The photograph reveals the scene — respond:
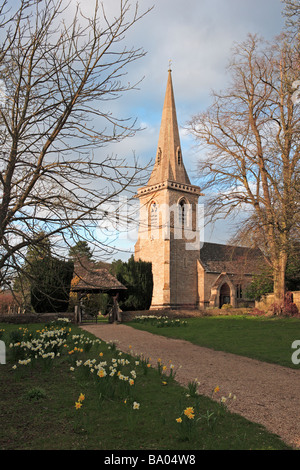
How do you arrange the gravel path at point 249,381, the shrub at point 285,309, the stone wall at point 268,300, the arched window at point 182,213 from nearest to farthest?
the gravel path at point 249,381, the shrub at point 285,309, the stone wall at point 268,300, the arched window at point 182,213

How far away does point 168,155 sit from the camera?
3853 centimetres

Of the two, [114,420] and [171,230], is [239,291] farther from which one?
[114,420]

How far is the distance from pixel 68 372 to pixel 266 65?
1858 centimetres

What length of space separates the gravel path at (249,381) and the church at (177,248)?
25121mm

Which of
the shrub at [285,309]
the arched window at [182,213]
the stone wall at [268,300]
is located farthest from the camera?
the arched window at [182,213]

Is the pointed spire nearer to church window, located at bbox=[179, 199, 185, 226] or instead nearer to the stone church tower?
the stone church tower

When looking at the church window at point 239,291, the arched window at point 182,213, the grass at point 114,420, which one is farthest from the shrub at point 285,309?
the church window at point 239,291

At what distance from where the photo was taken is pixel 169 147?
3862 cm

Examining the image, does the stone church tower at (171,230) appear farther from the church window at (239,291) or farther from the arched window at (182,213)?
the church window at (239,291)

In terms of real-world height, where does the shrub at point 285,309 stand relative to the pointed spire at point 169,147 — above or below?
below

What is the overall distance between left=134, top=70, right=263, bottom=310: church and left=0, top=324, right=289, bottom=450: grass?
94.6 ft

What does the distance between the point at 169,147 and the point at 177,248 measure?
10602mm

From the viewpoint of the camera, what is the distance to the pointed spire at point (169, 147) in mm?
38312

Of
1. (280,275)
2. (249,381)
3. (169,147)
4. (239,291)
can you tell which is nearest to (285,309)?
(280,275)
